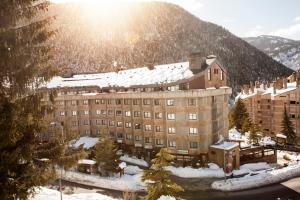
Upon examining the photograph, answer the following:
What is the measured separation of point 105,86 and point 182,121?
2195 cm

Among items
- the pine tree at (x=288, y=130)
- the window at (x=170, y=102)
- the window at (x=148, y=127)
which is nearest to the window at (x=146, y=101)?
the window at (x=148, y=127)

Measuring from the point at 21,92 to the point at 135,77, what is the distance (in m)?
55.3

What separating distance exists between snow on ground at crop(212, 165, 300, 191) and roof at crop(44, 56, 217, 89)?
18.3 meters

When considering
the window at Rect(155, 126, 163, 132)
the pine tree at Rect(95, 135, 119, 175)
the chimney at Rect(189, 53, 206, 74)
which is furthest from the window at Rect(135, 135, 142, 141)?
the chimney at Rect(189, 53, 206, 74)

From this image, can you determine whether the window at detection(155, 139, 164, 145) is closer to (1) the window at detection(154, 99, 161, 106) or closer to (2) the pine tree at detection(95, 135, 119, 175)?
(1) the window at detection(154, 99, 161, 106)

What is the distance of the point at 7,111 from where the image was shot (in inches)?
616

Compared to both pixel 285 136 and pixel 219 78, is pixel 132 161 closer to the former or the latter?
pixel 219 78

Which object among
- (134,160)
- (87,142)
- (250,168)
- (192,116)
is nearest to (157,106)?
(192,116)

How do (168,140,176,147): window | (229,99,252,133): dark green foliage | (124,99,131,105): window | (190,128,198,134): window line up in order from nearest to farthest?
(190,128,198,134): window < (168,140,176,147): window < (124,99,131,105): window < (229,99,252,133): dark green foliage

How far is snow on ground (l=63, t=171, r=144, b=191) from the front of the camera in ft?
175

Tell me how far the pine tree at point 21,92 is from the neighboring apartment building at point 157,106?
37542mm

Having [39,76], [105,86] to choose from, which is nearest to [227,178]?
[105,86]

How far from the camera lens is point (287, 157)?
224 feet

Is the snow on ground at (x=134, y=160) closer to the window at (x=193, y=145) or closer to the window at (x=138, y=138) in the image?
the window at (x=138, y=138)
